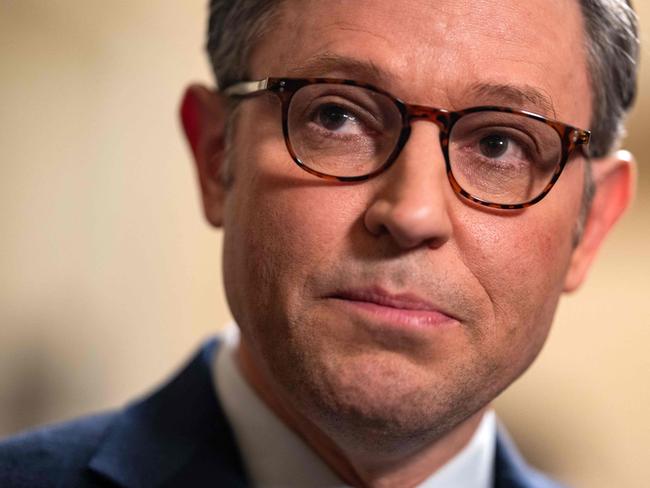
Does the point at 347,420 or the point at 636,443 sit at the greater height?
the point at 347,420

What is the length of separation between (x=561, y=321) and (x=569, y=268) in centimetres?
150

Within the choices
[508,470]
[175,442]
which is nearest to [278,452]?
[175,442]

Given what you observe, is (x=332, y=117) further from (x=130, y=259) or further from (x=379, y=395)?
(x=130, y=259)

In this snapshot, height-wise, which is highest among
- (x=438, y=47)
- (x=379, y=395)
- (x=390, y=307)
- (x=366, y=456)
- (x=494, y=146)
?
(x=438, y=47)

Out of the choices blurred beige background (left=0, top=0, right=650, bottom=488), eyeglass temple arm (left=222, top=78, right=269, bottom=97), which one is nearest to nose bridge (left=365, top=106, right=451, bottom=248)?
eyeglass temple arm (left=222, top=78, right=269, bottom=97)

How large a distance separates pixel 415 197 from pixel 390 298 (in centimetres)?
14

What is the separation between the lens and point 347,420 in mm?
1221

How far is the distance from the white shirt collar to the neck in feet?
0.03

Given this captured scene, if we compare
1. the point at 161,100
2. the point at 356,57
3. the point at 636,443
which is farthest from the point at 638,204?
the point at 356,57

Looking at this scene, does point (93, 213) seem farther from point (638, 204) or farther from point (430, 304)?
point (430, 304)

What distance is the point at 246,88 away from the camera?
139 cm

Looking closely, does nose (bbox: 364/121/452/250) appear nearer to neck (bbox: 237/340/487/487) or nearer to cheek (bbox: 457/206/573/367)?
cheek (bbox: 457/206/573/367)

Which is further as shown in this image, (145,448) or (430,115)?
(145,448)

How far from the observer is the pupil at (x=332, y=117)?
126cm
